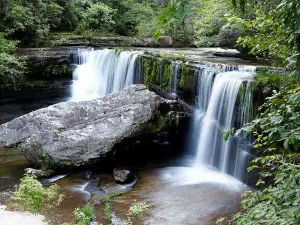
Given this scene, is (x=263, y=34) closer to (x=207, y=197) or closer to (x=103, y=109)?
(x=207, y=197)

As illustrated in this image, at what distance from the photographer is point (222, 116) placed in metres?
8.97

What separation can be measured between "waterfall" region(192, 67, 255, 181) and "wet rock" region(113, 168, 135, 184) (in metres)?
2.31

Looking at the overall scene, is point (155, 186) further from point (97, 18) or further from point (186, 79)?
point (97, 18)

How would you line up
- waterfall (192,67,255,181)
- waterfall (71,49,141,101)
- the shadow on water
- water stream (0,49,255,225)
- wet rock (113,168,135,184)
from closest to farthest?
the shadow on water
water stream (0,49,255,225)
wet rock (113,168,135,184)
waterfall (192,67,255,181)
waterfall (71,49,141,101)

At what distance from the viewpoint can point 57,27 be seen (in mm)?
18703

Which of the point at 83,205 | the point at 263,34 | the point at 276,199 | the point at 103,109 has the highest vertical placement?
the point at 263,34

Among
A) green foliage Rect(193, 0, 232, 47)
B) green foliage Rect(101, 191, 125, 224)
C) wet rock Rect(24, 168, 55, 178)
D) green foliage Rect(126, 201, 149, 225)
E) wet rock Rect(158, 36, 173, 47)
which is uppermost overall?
green foliage Rect(193, 0, 232, 47)

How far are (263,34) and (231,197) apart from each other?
4.67m

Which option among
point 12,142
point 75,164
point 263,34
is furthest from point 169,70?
point 263,34

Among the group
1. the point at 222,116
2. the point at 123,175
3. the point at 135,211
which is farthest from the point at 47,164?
the point at 222,116

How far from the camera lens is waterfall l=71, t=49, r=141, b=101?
13.2 meters

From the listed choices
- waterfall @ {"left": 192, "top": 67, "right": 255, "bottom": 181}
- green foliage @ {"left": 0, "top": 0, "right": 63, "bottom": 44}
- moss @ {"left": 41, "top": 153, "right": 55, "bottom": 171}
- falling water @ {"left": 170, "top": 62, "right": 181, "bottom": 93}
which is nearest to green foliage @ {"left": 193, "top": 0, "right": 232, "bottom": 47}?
falling water @ {"left": 170, "top": 62, "right": 181, "bottom": 93}

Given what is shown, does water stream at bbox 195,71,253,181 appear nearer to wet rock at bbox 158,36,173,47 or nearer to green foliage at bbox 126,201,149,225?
green foliage at bbox 126,201,149,225

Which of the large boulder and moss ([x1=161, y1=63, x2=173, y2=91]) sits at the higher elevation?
moss ([x1=161, y1=63, x2=173, y2=91])
